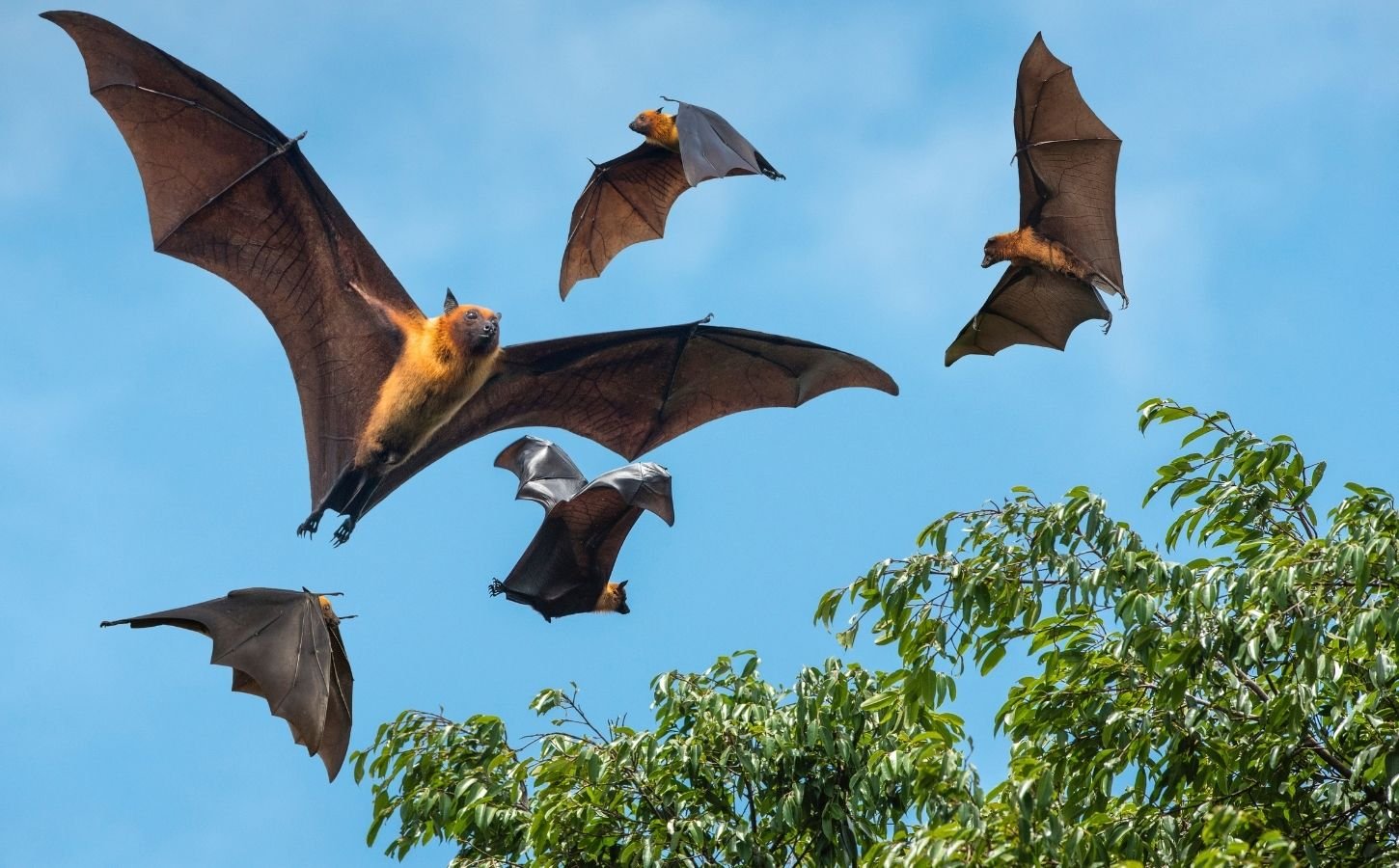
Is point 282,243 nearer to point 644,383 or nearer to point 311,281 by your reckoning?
point 311,281

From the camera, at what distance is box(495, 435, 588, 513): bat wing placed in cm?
1118

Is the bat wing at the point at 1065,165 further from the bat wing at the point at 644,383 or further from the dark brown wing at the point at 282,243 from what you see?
the dark brown wing at the point at 282,243

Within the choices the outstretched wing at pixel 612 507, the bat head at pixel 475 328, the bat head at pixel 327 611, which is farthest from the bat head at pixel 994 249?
the bat head at pixel 327 611

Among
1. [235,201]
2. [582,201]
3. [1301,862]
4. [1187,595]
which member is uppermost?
[582,201]

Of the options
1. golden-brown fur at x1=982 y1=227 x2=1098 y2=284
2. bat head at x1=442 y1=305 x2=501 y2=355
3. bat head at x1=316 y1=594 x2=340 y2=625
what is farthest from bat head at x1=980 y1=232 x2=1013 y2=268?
bat head at x1=316 y1=594 x2=340 y2=625

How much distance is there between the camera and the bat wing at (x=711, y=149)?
24.5 feet

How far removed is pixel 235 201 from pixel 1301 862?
19.9ft

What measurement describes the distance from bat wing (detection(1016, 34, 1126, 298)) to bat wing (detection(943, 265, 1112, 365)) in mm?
374

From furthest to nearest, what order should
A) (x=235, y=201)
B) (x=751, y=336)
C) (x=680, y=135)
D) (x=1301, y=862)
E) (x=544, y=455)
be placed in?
(x=544, y=455) < (x=751, y=336) < (x=235, y=201) < (x=680, y=135) < (x=1301, y=862)

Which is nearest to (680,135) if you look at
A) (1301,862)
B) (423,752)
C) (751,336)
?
(751,336)

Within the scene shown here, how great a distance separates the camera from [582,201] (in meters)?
9.34

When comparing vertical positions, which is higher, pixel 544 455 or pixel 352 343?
pixel 544 455

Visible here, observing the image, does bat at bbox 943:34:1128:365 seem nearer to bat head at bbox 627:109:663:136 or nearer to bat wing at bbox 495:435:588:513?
bat head at bbox 627:109:663:136

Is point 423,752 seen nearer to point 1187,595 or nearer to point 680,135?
point 680,135
